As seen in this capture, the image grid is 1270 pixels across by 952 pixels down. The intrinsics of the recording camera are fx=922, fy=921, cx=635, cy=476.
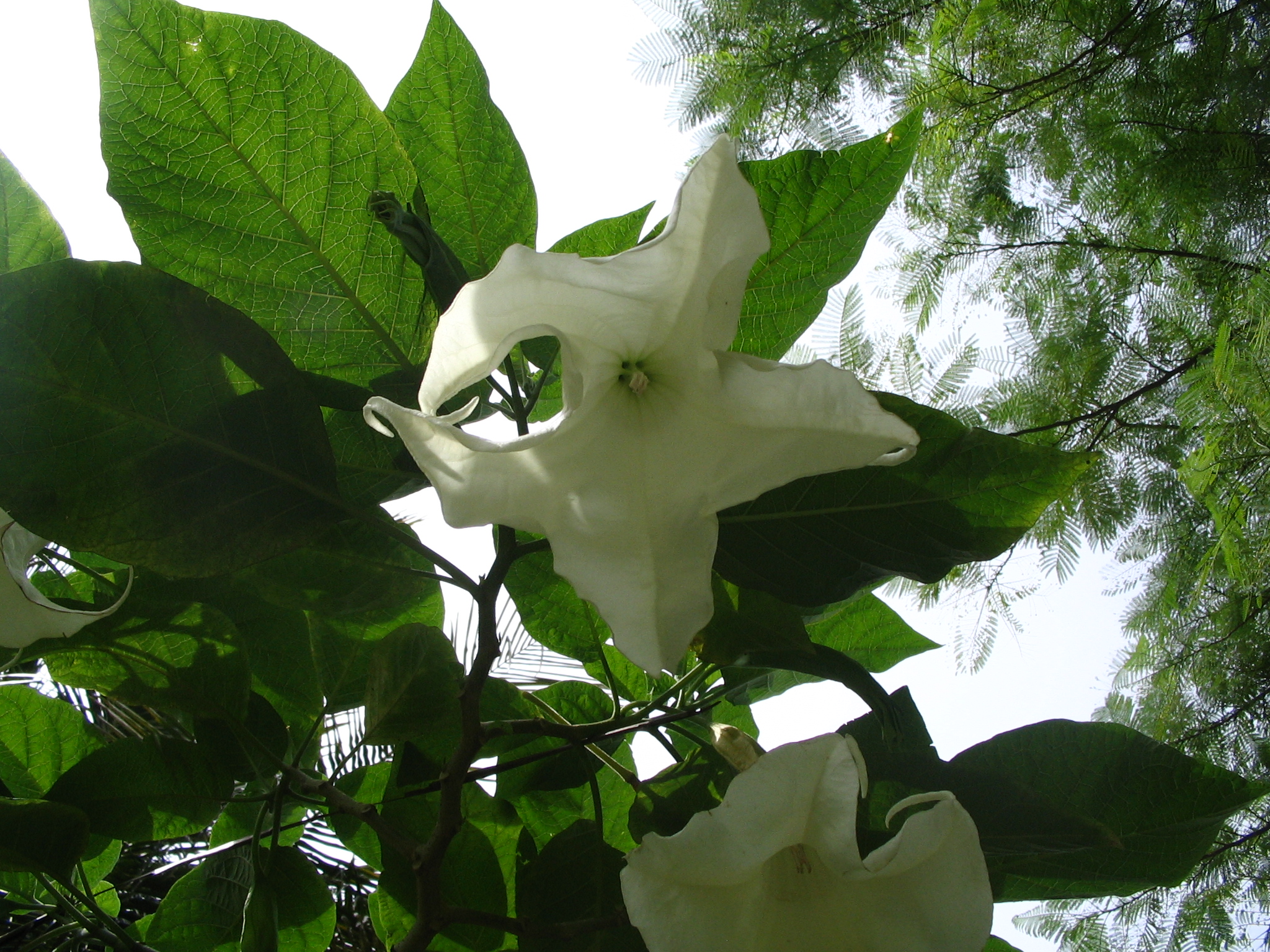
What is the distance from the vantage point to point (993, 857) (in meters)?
0.64

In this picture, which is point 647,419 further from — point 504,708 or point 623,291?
point 504,708

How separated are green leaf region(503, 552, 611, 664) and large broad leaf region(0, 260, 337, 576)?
0.67ft

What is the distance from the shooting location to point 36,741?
2.48 feet

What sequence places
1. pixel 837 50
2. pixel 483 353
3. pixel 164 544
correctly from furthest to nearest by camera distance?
pixel 837 50 → pixel 164 544 → pixel 483 353

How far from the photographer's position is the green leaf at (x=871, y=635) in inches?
32.3

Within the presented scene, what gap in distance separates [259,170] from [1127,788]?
708 millimetres

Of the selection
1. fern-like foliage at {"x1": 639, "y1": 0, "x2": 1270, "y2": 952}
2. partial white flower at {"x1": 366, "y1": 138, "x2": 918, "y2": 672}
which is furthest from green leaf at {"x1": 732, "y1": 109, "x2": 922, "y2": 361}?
fern-like foliage at {"x1": 639, "y1": 0, "x2": 1270, "y2": 952}

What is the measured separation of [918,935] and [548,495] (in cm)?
30

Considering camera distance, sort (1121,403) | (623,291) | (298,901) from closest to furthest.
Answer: (623,291) → (298,901) → (1121,403)

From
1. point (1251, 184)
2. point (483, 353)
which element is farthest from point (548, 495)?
point (1251, 184)

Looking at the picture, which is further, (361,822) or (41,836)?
(361,822)

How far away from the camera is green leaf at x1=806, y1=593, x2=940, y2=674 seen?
821 millimetres

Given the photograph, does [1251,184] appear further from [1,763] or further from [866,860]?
[1,763]

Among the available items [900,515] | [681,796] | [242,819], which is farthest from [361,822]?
[900,515]
